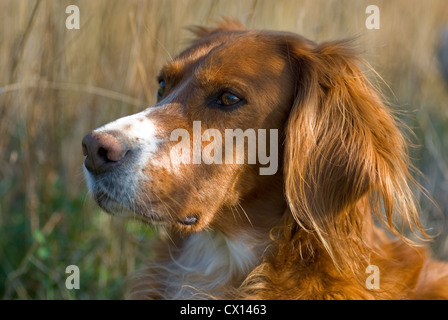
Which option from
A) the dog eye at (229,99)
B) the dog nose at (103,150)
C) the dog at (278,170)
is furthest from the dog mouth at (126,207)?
the dog eye at (229,99)

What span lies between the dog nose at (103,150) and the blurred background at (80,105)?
52.5 inches

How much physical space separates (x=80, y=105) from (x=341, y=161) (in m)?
2.58

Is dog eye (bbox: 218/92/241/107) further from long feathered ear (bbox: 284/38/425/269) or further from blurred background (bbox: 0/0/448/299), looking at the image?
blurred background (bbox: 0/0/448/299)

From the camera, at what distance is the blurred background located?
380 centimetres

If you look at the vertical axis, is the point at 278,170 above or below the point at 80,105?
below

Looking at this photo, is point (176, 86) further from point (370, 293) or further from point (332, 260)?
point (370, 293)

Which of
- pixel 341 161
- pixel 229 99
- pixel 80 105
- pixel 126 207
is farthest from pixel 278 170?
pixel 80 105

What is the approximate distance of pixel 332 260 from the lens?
254cm

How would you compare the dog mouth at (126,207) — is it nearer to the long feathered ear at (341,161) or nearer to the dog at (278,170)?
the dog at (278,170)

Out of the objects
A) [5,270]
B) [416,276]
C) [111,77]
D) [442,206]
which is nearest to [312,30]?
[111,77]

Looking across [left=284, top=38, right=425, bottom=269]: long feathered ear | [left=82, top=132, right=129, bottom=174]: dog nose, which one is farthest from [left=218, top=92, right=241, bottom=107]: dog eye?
[left=82, top=132, right=129, bottom=174]: dog nose

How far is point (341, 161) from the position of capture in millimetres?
2537

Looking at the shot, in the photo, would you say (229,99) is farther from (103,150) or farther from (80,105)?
(80,105)

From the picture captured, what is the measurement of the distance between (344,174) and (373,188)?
0.45 ft
